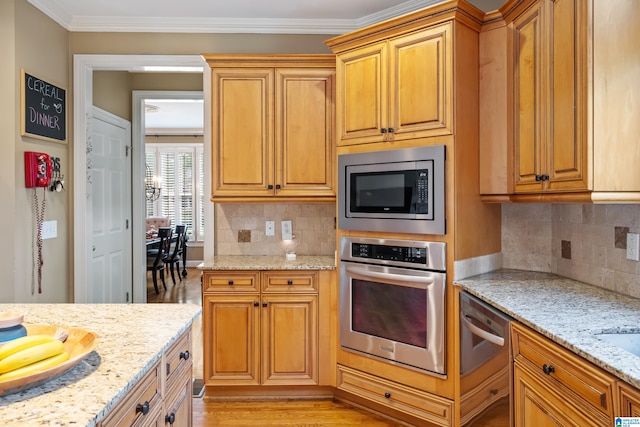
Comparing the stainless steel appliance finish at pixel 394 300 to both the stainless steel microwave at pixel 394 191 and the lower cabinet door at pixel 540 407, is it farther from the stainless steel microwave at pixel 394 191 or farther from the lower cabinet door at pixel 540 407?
the lower cabinet door at pixel 540 407

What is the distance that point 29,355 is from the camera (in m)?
1.03

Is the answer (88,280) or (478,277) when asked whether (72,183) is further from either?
(478,277)

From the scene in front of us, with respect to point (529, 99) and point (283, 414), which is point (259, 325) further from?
point (529, 99)

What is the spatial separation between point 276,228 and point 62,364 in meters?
2.45

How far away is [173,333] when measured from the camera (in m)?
1.45

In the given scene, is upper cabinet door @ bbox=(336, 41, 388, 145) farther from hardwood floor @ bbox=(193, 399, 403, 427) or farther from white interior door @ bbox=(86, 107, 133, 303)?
white interior door @ bbox=(86, 107, 133, 303)

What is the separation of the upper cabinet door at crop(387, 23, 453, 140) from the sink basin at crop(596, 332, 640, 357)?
1246 mm

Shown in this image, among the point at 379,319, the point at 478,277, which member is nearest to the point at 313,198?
the point at 379,319

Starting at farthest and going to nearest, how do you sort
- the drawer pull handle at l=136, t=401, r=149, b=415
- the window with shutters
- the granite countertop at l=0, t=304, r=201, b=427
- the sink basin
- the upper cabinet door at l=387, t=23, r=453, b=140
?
the window with shutters < the upper cabinet door at l=387, t=23, r=453, b=140 < the sink basin < the drawer pull handle at l=136, t=401, r=149, b=415 < the granite countertop at l=0, t=304, r=201, b=427

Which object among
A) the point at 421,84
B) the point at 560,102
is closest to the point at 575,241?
the point at 560,102

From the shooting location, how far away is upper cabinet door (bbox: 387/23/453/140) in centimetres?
236

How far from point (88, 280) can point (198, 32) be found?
2182 millimetres

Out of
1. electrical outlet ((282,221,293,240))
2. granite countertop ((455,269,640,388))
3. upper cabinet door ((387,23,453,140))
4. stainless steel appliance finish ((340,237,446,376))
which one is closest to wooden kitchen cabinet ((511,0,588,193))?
upper cabinet door ((387,23,453,140))

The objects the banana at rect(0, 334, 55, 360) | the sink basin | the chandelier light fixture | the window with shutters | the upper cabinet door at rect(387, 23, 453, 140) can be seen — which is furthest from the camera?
the window with shutters
